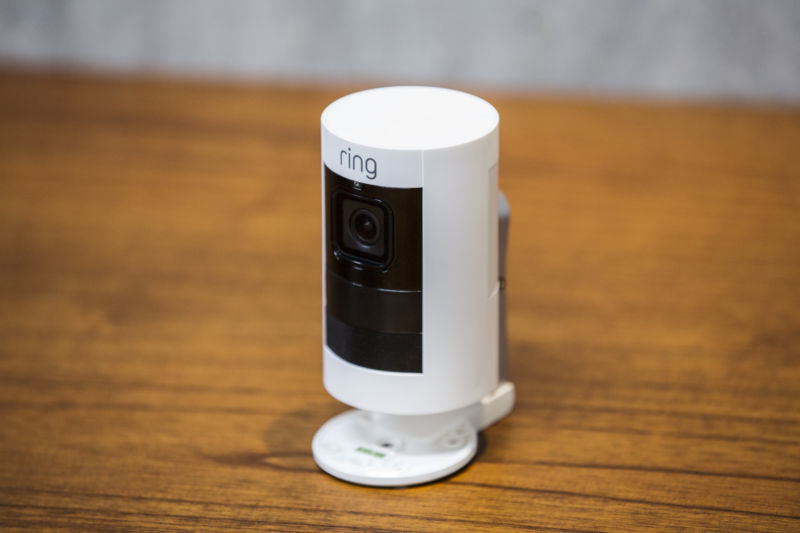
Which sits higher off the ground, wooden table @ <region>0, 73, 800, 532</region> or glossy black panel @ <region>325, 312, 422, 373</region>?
glossy black panel @ <region>325, 312, 422, 373</region>

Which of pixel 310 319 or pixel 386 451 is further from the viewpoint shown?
pixel 310 319

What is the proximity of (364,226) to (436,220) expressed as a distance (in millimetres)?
41

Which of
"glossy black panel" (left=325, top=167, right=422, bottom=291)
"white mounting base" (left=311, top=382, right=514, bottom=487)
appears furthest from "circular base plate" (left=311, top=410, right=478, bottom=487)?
"glossy black panel" (left=325, top=167, right=422, bottom=291)

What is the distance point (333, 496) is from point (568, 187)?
472 millimetres

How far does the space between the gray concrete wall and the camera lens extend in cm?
68

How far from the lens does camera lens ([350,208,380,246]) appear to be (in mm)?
640

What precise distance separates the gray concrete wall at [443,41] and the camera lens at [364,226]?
0.68m

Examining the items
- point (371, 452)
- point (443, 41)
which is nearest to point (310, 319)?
point (371, 452)

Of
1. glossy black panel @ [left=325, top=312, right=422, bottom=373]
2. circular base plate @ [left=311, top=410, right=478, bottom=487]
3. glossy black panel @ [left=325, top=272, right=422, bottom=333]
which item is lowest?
circular base plate @ [left=311, top=410, right=478, bottom=487]

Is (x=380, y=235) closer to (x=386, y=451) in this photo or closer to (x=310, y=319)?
(x=386, y=451)

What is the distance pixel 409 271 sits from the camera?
639 millimetres

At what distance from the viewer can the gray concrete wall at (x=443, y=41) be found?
1263 mm

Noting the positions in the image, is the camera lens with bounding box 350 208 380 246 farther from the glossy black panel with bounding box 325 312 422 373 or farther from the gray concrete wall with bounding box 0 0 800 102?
the gray concrete wall with bounding box 0 0 800 102

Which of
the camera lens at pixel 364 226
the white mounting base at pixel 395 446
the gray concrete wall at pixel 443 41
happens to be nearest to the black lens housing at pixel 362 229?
the camera lens at pixel 364 226
